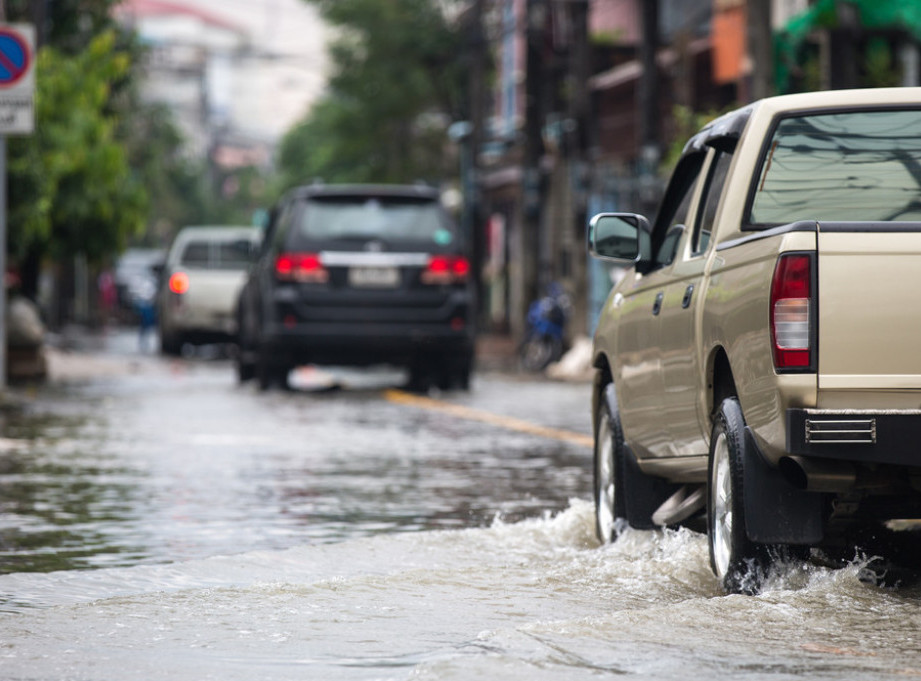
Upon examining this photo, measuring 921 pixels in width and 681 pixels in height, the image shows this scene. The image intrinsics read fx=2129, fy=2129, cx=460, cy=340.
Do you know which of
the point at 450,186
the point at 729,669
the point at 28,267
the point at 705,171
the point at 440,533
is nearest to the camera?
the point at 729,669

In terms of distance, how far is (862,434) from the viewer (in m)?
6.15

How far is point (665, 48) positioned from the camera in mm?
35031

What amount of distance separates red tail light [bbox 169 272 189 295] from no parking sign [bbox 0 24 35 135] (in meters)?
14.0

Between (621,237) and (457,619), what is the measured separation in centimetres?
229

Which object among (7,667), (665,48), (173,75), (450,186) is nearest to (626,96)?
(665,48)

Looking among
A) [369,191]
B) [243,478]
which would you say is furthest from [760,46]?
[243,478]

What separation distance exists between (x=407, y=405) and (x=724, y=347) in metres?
12.4

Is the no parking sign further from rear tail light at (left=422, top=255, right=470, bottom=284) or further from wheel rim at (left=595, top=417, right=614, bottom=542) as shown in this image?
wheel rim at (left=595, top=417, right=614, bottom=542)

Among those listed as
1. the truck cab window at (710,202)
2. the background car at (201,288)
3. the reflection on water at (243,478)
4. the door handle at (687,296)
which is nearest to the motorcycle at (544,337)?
the background car at (201,288)

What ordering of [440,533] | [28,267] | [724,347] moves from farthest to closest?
[28,267], [440,533], [724,347]

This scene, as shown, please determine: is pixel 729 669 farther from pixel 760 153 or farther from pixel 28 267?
pixel 28 267

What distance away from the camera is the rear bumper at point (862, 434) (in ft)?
20.2

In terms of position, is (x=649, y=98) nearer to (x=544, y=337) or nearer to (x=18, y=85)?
(x=544, y=337)

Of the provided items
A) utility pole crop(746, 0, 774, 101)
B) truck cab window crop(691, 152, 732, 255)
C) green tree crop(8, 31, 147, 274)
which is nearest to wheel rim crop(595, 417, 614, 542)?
truck cab window crop(691, 152, 732, 255)
